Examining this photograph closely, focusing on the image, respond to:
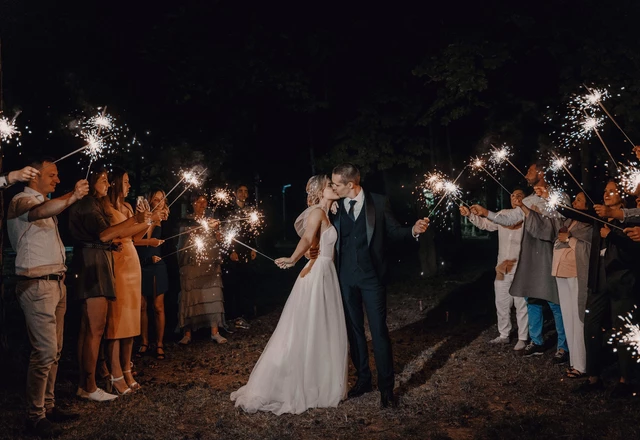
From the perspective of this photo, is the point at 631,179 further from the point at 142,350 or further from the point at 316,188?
the point at 142,350

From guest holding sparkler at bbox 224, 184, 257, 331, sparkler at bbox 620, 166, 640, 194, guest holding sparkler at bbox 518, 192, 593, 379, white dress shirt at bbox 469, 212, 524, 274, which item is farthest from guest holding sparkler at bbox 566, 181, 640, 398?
guest holding sparkler at bbox 224, 184, 257, 331

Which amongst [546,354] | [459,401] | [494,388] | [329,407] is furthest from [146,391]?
[546,354]

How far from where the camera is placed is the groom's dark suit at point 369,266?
6402 mm

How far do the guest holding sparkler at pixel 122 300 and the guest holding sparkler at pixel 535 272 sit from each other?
181 inches

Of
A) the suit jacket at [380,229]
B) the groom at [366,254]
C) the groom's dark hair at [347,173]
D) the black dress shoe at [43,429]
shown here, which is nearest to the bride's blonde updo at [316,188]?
the groom at [366,254]

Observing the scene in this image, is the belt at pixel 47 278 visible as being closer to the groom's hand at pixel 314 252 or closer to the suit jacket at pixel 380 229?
the groom's hand at pixel 314 252

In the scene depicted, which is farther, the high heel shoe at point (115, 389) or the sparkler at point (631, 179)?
the high heel shoe at point (115, 389)

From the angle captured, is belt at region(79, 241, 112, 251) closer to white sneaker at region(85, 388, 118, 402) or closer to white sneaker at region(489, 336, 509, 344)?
white sneaker at region(85, 388, 118, 402)

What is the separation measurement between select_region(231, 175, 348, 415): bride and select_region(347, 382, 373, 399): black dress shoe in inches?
12.1

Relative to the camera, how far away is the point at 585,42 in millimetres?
12531

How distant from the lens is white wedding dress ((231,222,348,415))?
6.21 metres

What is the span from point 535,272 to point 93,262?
5764 millimetres

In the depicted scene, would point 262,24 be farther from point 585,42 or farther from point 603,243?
point 603,243

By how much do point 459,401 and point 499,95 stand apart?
10336mm
